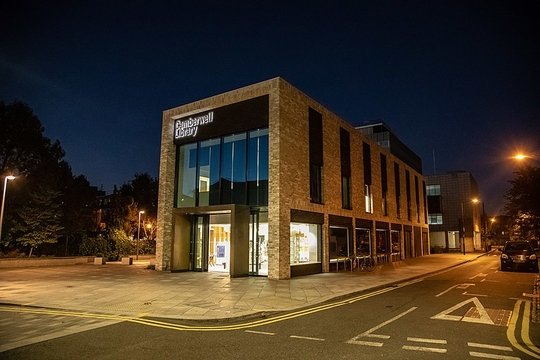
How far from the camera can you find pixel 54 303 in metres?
11.4

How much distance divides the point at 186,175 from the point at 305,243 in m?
9.07

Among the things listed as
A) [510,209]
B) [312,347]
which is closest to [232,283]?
[312,347]

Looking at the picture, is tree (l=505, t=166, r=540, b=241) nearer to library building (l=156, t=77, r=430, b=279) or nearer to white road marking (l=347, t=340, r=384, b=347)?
library building (l=156, t=77, r=430, b=279)

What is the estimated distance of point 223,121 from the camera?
21.7 metres

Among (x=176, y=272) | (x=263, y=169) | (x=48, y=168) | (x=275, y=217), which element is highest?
(x=48, y=168)

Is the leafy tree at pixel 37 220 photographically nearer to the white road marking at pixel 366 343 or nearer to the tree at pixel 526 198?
the white road marking at pixel 366 343

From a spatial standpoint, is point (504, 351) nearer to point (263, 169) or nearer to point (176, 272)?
point (263, 169)

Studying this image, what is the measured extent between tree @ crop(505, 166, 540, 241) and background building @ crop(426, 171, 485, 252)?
109ft

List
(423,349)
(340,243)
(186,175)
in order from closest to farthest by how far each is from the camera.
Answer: (423,349)
(186,175)
(340,243)

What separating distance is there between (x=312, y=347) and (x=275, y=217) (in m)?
11.7

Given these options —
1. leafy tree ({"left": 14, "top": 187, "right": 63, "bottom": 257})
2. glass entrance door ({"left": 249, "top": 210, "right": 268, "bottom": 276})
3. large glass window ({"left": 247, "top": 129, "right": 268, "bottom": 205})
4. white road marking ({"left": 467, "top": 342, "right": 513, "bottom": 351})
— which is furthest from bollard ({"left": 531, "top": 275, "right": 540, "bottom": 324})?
leafy tree ({"left": 14, "top": 187, "right": 63, "bottom": 257})

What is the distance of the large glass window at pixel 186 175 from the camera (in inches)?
899

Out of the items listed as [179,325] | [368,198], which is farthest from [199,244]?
[368,198]

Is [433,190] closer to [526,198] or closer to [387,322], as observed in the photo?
[526,198]
